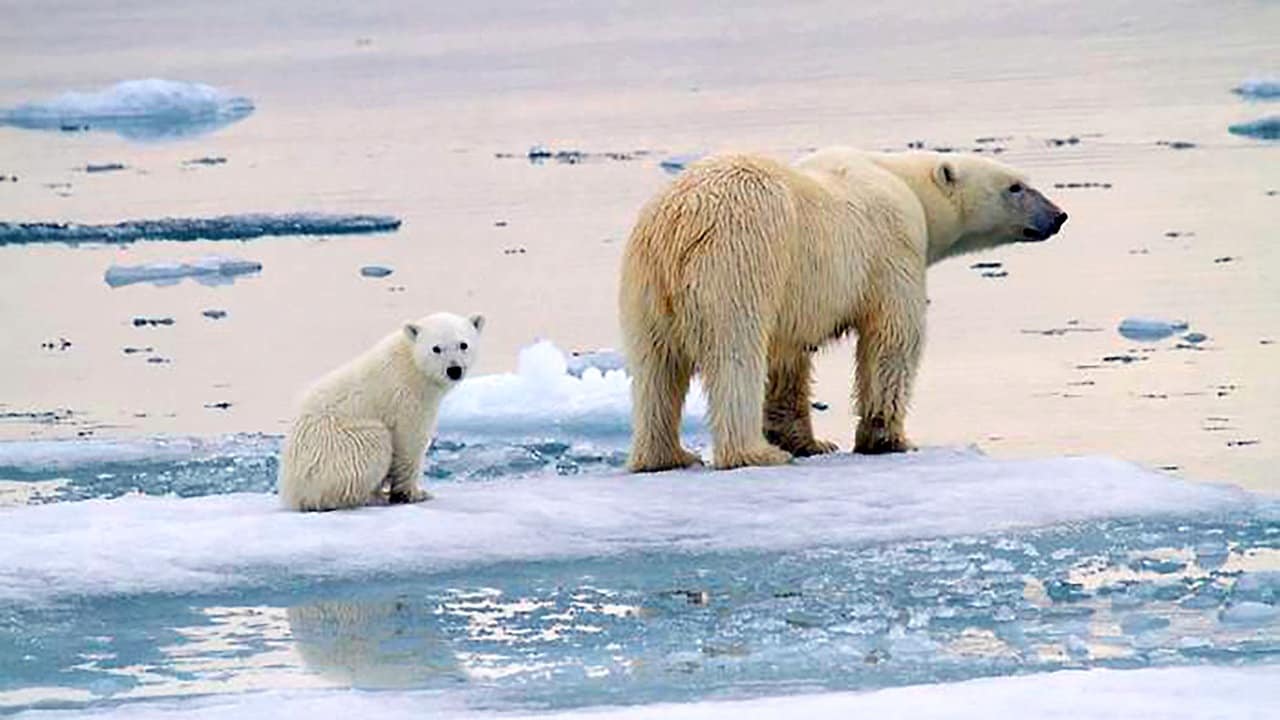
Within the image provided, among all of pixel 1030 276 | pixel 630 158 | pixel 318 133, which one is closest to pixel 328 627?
pixel 1030 276

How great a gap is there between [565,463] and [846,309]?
1.23 meters

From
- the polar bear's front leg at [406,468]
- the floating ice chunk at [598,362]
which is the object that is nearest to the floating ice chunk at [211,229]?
the floating ice chunk at [598,362]

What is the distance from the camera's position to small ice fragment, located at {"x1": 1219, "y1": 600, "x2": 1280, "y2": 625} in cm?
739

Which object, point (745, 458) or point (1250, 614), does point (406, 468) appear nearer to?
point (745, 458)

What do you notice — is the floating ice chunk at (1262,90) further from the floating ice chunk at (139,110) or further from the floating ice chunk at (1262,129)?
the floating ice chunk at (139,110)

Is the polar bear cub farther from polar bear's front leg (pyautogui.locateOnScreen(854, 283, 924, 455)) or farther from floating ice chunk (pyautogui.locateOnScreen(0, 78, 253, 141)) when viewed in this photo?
floating ice chunk (pyautogui.locateOnScreen(0, 78, 253, 141))

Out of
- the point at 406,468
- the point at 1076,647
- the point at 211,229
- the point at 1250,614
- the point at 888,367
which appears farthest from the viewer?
the point at 211,229

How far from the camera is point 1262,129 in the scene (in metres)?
20.2

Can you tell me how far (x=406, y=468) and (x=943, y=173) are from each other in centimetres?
228

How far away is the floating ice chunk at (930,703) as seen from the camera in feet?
20.9

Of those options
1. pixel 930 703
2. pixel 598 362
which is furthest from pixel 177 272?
pixel 930 703

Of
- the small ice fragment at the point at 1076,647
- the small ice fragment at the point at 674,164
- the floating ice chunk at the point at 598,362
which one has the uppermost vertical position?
the small ice fragment at the point at 674,164

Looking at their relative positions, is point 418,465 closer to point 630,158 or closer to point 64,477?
point 64,477

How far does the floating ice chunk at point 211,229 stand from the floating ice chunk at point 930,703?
11.0 meters
